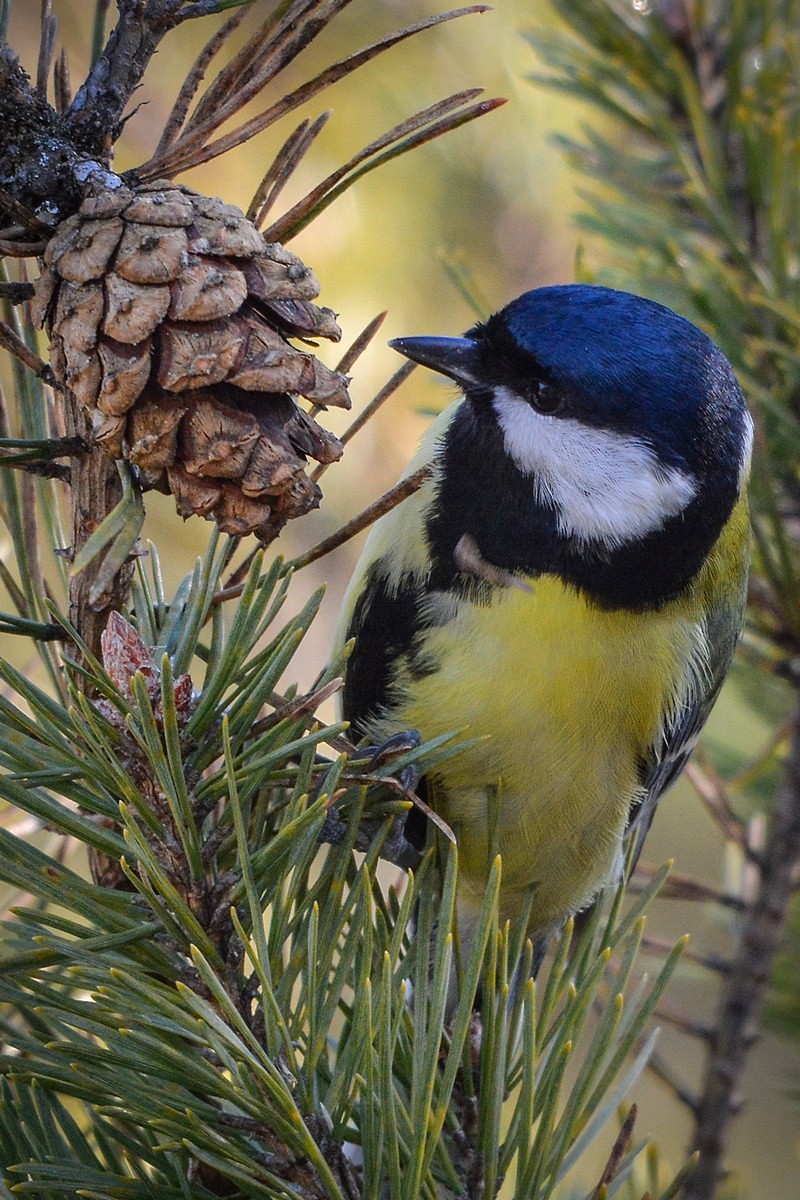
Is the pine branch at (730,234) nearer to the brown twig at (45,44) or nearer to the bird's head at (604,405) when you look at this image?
the bird's head at (604,405)

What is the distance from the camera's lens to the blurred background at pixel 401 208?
58.0 inches

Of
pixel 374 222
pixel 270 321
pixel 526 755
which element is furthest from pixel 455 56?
pixel 270 321

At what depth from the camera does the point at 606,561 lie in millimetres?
937

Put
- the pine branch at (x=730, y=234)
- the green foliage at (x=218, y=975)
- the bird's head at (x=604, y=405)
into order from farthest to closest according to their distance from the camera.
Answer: the pine branch at (x=730, y=234) < the bird's head at (x=604, y=405) < the green foliage at (x=218, y=975)

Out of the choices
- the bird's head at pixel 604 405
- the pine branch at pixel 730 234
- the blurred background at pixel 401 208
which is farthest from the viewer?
the blurred background at pixel 401 208

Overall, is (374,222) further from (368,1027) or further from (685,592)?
(368,1027)

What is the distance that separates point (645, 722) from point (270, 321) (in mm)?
613

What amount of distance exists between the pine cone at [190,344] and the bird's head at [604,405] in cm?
39

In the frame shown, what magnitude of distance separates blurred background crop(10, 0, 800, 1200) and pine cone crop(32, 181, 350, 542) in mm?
887

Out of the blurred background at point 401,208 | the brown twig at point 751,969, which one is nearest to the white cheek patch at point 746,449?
the brown twig at point 751,969

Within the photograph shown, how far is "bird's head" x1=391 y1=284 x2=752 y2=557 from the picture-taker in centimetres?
92

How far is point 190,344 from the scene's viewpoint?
1.66 feet

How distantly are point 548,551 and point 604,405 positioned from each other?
125 mm

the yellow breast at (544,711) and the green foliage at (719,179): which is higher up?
the green foliage at (719,179)
